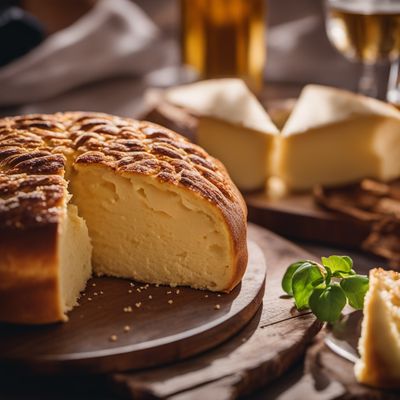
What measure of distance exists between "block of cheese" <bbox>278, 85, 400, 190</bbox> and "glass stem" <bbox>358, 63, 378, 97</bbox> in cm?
92

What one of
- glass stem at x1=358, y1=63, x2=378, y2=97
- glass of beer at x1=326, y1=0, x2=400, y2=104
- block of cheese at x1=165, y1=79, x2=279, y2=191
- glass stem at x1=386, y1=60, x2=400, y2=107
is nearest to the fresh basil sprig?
block of cheese at x1=165, y1=79, x2=279, y2=191

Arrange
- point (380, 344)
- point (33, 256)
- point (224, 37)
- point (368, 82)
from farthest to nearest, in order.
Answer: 1. point (368, 82)
2. point (224, 37)
3. point (33, 256)
4. point (380, 344)

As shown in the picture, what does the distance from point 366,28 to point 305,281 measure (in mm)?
1839

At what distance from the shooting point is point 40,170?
252cm

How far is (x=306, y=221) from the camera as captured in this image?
11.1ft

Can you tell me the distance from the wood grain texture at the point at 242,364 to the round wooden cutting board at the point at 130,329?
1.5 inches

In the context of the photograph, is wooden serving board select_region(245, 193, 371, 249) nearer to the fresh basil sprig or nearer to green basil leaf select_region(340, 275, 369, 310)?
the fresh basil sprig

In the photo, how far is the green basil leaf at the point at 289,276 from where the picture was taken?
256cm

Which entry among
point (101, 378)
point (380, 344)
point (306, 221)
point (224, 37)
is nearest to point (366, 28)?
point (224, 37)

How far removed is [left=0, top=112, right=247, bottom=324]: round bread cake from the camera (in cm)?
236

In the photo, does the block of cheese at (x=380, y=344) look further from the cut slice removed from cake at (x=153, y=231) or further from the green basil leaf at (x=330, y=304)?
the cut slice removed from cake at (x=153, y=231)

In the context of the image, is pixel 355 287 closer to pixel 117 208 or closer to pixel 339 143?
pixel 117 208

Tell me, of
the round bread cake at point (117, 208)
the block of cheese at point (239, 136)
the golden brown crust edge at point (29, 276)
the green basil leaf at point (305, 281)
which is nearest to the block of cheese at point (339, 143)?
the block of cheese at point (239, 136)

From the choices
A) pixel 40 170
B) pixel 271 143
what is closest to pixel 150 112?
pixel 271 143
